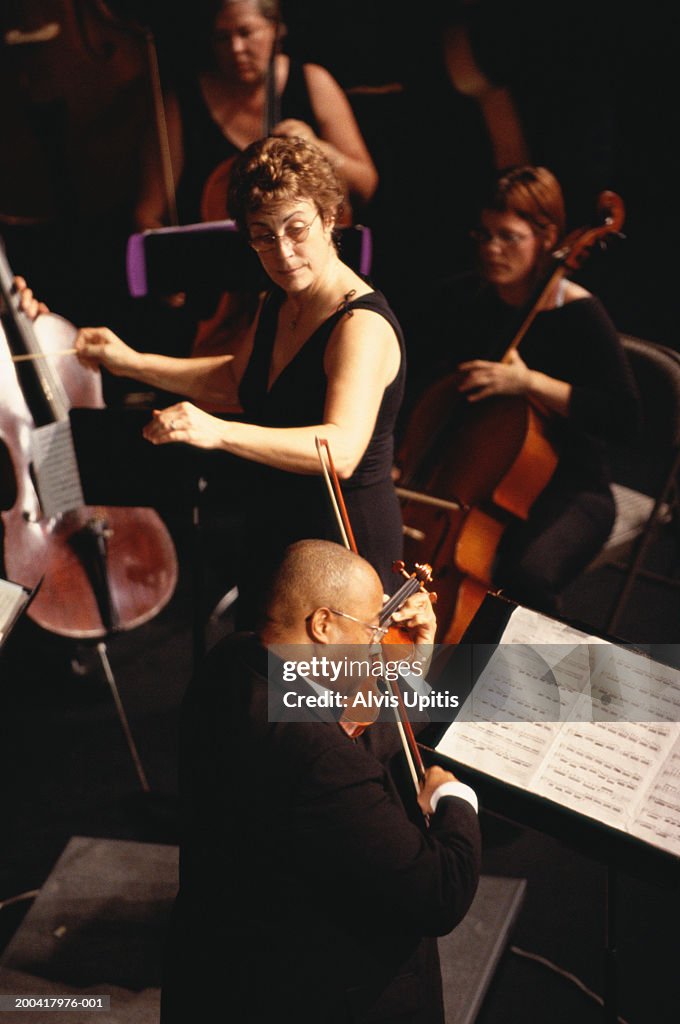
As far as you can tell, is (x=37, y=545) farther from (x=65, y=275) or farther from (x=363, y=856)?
(x=363, y=856)

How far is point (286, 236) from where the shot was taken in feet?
4.71

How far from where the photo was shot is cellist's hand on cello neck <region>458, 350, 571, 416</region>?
2281mm

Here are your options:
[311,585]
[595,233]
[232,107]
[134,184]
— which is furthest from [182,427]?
[134,184]

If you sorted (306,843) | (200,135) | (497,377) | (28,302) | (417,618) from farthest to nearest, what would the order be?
(200,135) < (497,377) < (28,302) < (417,618) < (306,843)

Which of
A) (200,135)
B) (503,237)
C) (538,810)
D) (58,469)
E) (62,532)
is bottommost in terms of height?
(62,532)

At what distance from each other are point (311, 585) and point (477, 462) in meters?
1.18

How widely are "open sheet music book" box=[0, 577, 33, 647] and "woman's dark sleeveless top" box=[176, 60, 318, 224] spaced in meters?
1.40

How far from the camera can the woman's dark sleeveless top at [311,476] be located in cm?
156

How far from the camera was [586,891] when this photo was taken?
2252 mm

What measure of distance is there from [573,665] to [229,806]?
0.52 metres

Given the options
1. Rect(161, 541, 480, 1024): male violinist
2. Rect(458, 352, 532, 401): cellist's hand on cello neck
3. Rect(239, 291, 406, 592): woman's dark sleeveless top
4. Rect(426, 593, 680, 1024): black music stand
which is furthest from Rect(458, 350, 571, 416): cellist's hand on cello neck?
Rect(161, 541, 480, 1024): male violinist

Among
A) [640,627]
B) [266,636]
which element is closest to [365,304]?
[266,636]

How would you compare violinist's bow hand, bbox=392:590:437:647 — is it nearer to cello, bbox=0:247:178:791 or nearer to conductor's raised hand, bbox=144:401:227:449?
conductor's raised hand, bbox=144:401:227:449

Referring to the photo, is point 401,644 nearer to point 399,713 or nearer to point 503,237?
point 399,713
